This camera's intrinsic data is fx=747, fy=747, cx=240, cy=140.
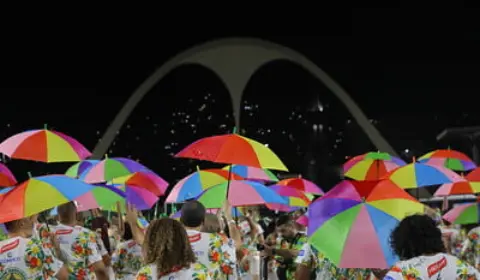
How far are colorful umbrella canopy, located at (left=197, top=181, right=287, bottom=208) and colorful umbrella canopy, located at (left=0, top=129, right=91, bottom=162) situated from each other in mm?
1249

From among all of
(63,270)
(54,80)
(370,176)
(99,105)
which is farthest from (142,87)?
(63,270)

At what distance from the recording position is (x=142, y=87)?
25.5 m

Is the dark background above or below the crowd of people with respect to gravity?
above

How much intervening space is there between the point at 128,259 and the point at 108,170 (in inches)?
52.0

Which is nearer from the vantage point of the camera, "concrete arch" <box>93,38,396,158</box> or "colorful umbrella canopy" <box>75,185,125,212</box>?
"colorful umbrella canopy" <box>75,185,125,212</box>

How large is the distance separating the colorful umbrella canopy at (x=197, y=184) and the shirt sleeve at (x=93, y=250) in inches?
70.4

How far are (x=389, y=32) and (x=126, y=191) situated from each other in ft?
54.1

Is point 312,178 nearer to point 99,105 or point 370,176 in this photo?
point 99,105

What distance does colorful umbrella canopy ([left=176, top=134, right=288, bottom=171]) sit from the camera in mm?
6109

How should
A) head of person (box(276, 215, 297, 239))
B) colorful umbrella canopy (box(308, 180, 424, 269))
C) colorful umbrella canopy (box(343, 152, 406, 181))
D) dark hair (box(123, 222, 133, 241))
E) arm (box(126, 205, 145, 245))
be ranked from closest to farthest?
colorful umbrella canopy (box(308, 180, 424, 269))
arm (box(126, 205, 145, 245))
dark hair (box(123, 222, 133, 241))
colorful umbrella canopy (box(343, 152, 406, 181))
head of person (box(276, 215, 297, 239))

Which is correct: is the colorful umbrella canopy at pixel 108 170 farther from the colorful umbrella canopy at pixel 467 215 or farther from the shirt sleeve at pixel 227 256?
the colorful umbrella canopy at pixel 467 215

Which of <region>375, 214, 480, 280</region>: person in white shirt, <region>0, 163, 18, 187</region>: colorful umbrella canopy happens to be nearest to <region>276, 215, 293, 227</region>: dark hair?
<region>0, 163, 18, 187</region>: colorful umbrella canopy

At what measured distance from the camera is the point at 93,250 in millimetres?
5539

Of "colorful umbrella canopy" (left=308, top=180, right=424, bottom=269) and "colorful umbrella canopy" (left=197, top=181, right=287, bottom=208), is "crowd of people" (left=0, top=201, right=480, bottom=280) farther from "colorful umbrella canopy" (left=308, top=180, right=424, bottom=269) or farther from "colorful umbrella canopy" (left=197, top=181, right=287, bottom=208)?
"colorful umbrella canopy" (left=197, top=181, right=287, bottom=208)
